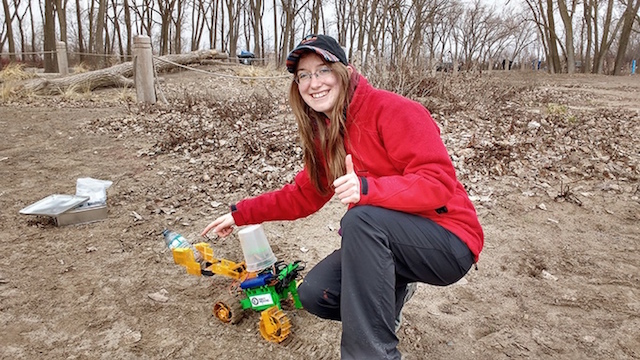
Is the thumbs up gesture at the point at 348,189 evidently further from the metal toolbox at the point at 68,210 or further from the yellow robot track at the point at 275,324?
the metal toolbox at the point at 68,210

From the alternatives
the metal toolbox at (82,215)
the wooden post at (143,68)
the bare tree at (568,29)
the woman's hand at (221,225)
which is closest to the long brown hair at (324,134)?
the woman's hand at (221,225)

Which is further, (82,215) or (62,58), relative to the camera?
(62,58)

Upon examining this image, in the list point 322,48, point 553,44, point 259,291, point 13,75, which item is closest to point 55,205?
point 259,291

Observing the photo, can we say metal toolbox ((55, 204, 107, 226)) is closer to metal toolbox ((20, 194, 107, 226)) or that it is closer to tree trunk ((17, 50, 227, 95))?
metal toolbox ((20, 194, 107, 226))

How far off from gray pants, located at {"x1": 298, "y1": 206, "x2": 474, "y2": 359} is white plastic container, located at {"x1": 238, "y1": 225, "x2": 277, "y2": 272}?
2.50 feet

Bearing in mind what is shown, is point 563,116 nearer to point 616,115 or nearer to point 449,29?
point 616,115

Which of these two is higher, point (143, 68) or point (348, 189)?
point (143, 68)

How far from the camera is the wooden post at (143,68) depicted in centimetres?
801

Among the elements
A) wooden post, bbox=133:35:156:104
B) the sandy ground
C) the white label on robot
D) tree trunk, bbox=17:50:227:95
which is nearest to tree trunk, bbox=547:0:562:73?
the sandy ground

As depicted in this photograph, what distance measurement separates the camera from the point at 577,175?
178 inches

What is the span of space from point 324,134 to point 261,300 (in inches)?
35.5

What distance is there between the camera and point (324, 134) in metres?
2.01

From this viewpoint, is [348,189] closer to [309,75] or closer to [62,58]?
[309,75]

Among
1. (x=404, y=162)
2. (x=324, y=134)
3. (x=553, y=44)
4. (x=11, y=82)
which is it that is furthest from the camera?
(x=553, y=44)
